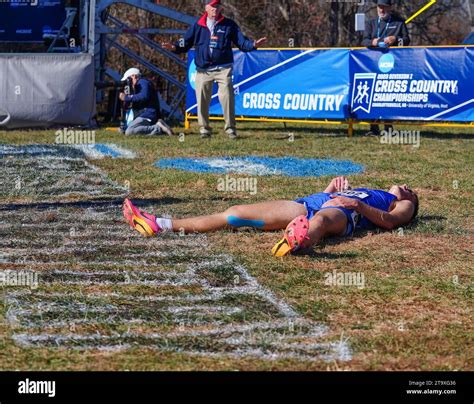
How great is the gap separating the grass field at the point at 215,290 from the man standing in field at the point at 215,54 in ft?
18.2

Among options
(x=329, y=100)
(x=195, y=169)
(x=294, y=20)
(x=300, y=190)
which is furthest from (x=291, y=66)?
(x=294, y=20)

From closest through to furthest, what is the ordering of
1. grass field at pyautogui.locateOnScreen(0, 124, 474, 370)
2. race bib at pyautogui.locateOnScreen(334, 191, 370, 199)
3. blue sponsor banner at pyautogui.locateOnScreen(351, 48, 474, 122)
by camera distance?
grass field at pyautogui.locateOnScreen(0, 124, 474, 370)
race bib at pyautogui.locateOnScreen(334, 191, 370, 199)
blue sponsor banner at pyautogui.locateOnScreen(351, 48, 474, 122)

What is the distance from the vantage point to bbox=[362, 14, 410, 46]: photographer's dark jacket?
18.0m

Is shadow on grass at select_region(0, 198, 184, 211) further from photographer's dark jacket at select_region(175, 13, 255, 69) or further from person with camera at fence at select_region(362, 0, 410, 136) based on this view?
person with camera at fence at select_region(362, 0, 410, 136)

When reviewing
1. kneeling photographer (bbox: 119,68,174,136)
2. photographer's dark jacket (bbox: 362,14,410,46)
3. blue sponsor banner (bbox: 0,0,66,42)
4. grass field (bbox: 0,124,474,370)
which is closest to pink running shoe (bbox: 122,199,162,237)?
grass field (bbox: 0,124,474,370)

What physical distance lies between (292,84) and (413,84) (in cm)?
245

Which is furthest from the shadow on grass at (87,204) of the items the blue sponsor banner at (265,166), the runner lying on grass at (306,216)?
the blue sponsor banner at (265,166)

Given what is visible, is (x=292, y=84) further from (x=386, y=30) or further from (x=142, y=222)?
(x=142, y=222)

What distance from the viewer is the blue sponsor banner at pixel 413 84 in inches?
664

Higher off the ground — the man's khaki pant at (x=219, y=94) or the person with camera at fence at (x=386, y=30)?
the person with camera at fence at (x=386, y=30)

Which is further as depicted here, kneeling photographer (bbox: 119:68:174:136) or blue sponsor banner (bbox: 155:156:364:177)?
kneeling photographer (bbox: 119:68:174:136)

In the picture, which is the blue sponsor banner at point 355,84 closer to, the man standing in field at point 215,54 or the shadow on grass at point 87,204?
the man standing in field at point 215,54

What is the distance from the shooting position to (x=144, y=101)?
1766 cm

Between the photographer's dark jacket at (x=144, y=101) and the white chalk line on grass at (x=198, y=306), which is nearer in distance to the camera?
the white chalk line on grass at (x=198, y=306)
